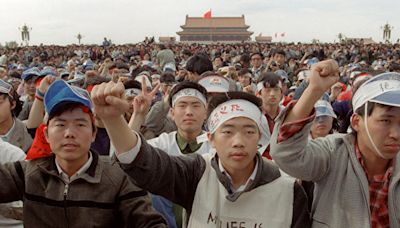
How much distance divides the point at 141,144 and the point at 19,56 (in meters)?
18.4

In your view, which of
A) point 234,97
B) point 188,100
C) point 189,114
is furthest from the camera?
point 188,100

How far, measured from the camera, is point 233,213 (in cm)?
224

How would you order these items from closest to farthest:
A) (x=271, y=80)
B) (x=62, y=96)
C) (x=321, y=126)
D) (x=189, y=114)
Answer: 1. (x=62, y=96)
2. (x=189, y=114)
3. (x=321, y=126)
4. (x=271, y=80)

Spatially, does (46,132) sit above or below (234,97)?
below

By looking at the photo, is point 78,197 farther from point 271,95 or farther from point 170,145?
point 271,95

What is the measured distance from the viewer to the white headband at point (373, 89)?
6.66 feet

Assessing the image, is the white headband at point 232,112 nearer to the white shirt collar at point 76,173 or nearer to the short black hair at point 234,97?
the short black hair at point 234,97

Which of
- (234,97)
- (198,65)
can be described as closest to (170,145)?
(234,97)

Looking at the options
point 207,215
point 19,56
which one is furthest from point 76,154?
point 19,56

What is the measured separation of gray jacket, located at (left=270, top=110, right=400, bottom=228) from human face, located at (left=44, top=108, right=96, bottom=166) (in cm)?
104

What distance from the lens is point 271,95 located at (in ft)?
17.4

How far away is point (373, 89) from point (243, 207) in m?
0.84

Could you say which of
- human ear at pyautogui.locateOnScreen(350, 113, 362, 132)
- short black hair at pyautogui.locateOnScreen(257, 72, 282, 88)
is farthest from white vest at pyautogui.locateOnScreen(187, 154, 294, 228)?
short black hair at pyautogui.locateOnScreen(257, 72, 282, 88)

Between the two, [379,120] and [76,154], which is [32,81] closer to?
[76,154]
